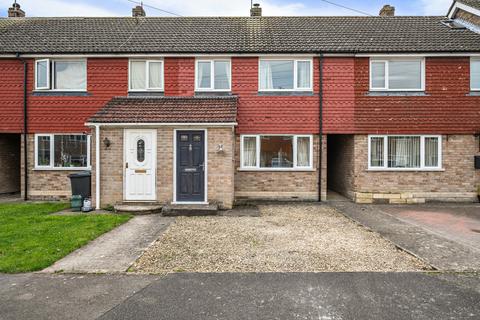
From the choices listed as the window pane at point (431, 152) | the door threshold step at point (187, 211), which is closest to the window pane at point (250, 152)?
the door threshold step at point (187, 211)

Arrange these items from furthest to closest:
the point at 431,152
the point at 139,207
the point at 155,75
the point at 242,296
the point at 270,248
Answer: the point at 155,75 → the point at 431,152 → the point at 139,207 → the point at 270,248 → the point at 242,296

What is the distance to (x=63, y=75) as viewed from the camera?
41.0ft

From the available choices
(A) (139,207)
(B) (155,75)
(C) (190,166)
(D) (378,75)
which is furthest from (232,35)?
(A) (139,207)

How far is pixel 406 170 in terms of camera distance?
12.0 meters

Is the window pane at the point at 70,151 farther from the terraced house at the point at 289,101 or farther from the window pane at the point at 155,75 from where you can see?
the window pane at the point at 155,75

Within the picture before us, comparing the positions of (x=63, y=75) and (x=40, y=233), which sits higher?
(x=63, y=75)

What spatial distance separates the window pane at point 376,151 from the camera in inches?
477

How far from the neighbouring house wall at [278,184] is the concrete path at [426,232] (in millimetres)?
1095

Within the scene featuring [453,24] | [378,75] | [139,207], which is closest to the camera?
[139,207]

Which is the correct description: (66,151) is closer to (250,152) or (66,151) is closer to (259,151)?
(250,152)

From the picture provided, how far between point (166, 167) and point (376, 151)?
26.0 feet

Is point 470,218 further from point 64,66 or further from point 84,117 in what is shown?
point 64,66

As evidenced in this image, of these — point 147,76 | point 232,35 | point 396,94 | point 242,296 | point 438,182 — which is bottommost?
point 242,296

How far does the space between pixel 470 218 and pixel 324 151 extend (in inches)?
→ 197
